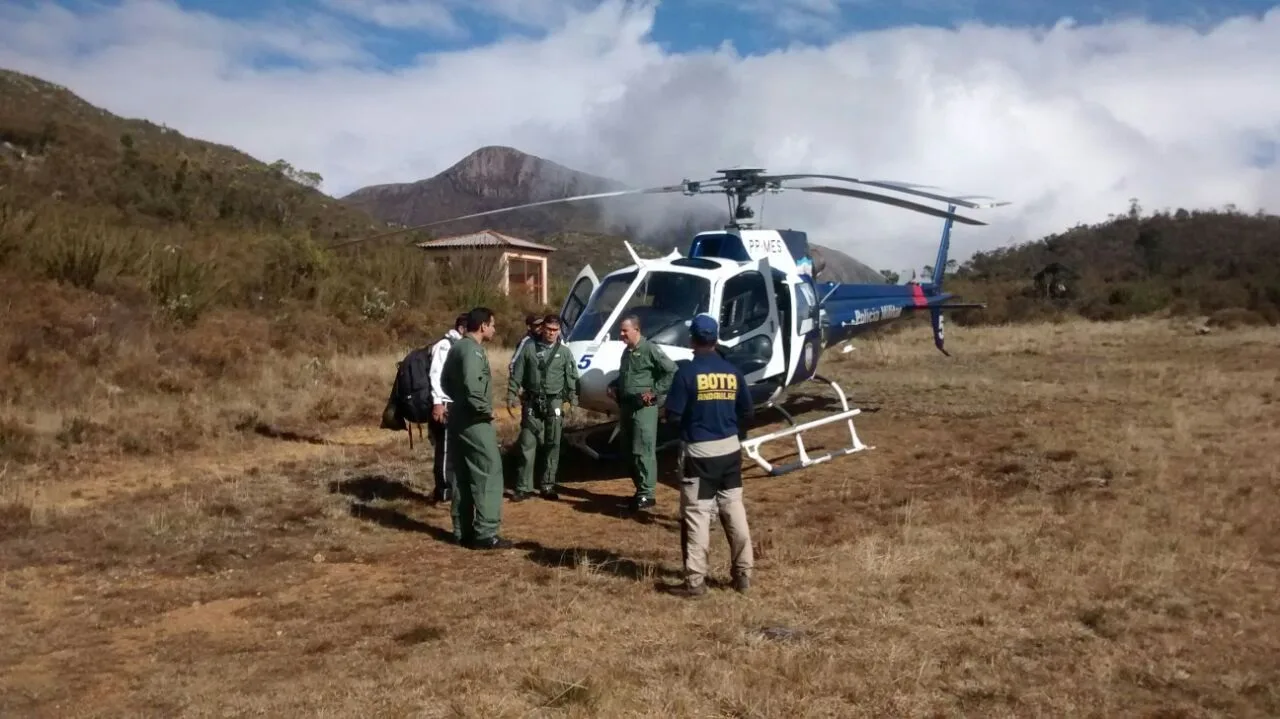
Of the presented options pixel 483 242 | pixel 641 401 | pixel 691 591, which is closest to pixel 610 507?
pixel 641 401

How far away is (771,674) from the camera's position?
452 centimetres

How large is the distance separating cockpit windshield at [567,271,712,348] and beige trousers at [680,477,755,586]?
350cm

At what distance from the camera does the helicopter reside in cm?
902

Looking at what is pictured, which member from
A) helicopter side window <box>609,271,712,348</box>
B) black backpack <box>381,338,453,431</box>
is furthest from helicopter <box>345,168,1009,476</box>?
black backpack <box>381,338,453,431</box>

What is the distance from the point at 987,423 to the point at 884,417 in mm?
1319

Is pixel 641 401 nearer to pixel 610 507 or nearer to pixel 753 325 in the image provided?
pixel 610 507

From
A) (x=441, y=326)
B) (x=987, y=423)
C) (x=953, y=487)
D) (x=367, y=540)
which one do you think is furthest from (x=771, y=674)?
(x=441, y=326)

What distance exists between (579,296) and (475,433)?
3.45 m

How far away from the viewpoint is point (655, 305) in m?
9.56

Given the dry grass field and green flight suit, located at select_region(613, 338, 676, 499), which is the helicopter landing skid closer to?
the dry grass field

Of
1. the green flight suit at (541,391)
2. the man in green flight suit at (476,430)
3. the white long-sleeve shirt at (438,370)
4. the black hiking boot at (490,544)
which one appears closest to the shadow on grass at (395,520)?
the black hiking boot at (490,544)

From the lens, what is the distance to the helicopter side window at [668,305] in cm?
925

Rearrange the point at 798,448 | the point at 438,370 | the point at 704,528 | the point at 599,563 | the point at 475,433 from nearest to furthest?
the point at 704,528, the point at 599,563, the point at 475,433, the point at 438,370, the point at 798,448

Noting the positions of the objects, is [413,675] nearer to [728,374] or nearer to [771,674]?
[771,674]
